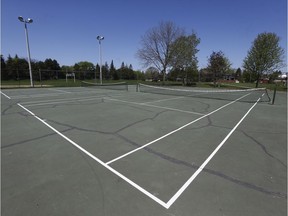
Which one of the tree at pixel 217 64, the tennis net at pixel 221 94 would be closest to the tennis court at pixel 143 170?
the tennis net at pixel 221 94

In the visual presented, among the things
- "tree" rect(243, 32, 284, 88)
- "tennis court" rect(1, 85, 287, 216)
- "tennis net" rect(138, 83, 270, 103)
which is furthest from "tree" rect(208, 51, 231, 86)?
"tennis court" rect(1, 85, 287, 216)

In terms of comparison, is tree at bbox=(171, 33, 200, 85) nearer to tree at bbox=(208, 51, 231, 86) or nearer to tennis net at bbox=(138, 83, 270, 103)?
tree at bbox=(208, 51, 231, 86)

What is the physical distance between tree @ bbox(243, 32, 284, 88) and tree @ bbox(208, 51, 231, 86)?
4235mm

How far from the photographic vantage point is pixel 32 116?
8.32 metres

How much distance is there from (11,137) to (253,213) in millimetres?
6314

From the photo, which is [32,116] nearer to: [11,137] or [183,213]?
[11,137]

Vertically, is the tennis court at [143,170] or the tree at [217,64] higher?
the tree at [217,64]

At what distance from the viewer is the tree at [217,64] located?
35.2 metres

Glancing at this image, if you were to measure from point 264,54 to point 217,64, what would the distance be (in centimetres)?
794

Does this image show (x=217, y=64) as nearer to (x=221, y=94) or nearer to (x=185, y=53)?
(x=185, y=53)

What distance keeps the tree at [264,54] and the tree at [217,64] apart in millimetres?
4235

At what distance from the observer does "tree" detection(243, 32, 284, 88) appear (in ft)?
105

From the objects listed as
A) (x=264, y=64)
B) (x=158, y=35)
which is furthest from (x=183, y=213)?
(x=158, y=35)

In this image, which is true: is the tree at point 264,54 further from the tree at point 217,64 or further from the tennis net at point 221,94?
Answer: the tennis net at point 221,94
